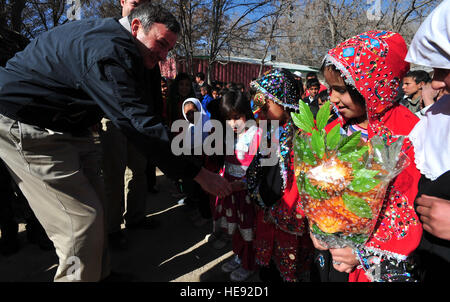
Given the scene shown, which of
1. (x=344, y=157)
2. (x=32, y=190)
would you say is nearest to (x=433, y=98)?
(x=344, y=157)

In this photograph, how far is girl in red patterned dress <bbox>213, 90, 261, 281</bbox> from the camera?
244 cm

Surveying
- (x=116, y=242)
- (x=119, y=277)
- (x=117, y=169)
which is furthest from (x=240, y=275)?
(x=117, y=169)

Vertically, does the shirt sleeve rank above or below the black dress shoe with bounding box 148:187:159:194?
above

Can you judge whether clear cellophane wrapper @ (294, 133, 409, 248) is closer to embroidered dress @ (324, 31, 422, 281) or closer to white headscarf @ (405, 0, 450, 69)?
embroidered dress @ (324, 31, 422, 281)

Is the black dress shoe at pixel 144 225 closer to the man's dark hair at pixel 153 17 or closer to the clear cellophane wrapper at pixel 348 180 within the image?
the man's dark hair at pixel 153 17

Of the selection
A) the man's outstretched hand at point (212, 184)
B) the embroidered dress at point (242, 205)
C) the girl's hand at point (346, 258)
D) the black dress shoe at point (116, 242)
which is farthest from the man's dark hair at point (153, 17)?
the black dress shoe at point (116, 242)

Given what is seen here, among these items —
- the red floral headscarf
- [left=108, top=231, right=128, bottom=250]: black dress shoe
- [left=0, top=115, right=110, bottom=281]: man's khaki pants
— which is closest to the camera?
the red floral headscarf

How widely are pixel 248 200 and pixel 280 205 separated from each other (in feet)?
2.09

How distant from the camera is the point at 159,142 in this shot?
58.6 inches

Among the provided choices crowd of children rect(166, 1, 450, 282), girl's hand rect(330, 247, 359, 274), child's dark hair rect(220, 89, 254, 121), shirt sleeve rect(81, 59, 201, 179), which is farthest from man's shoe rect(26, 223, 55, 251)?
girl's hand rect(330, 247, 359, 274)

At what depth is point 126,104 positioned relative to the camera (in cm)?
142

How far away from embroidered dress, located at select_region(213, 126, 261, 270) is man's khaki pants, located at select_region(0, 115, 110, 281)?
1.12m

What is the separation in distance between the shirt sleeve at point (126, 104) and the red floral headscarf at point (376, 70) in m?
1.03

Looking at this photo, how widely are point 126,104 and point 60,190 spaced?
806 millimetres
